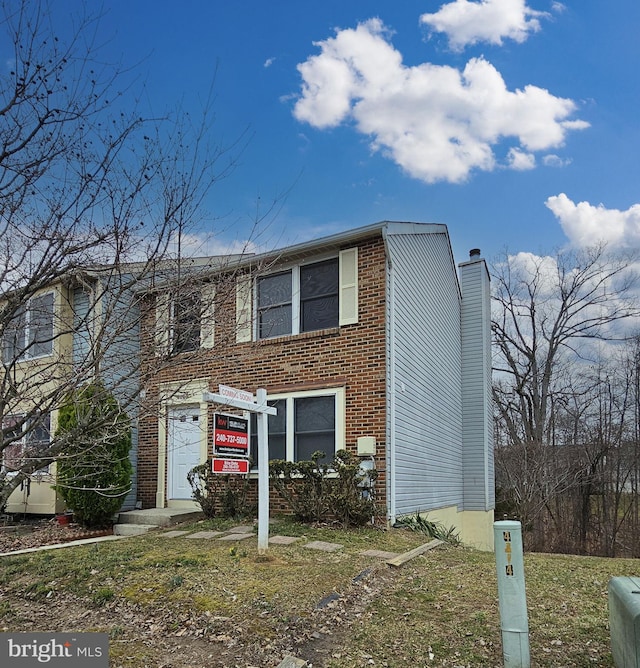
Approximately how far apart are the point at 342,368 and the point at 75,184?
6119mm

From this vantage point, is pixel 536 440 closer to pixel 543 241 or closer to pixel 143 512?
pixel 543 241

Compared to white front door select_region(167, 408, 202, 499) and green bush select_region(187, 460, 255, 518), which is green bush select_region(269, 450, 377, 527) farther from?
white front door select_region(167, 408, 202, 499)

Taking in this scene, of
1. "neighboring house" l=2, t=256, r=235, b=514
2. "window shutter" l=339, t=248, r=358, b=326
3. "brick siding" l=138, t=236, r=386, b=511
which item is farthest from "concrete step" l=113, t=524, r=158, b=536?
"window shutter" l=339, t=248, r=358, b=326

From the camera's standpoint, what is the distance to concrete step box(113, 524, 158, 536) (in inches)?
416

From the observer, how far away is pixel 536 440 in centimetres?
2423

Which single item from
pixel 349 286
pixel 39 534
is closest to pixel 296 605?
pixel 349 286

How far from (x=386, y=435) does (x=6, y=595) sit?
19.1 feet

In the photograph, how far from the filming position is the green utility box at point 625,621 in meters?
3.50

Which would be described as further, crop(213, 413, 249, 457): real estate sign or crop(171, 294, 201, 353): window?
crop(213, 413, 249, 457): real estate sign

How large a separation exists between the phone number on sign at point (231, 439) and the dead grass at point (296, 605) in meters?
1.35

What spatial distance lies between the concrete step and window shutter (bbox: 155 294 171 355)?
5.05 m

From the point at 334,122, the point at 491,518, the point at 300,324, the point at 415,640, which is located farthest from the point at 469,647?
the point at 491,518

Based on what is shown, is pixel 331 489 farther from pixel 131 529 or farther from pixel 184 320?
pixel 184 320

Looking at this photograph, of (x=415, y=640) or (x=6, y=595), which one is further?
(x=6, y=595)
